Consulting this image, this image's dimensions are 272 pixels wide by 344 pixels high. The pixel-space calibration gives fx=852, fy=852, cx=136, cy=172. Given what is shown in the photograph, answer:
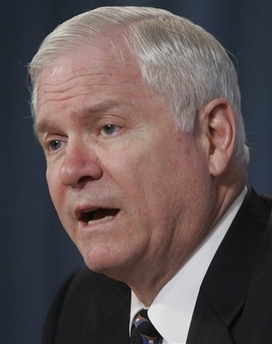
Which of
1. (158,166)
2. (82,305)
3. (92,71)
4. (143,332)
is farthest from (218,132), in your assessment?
(82,305)

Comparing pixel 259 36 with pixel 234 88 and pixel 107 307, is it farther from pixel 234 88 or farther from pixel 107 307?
pixel 107 307

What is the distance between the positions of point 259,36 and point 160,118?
0.82 m

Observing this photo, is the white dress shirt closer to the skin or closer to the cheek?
the skin

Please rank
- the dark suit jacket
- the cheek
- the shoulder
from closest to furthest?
the dark suit jacket
the cheek
the shoulder

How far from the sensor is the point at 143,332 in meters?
1.48

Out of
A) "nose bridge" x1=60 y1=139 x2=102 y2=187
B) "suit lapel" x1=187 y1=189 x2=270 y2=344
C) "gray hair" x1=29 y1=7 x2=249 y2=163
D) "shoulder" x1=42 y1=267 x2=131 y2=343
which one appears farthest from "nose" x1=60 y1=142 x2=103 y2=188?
"shoulder" x1=42 y1=267 x2=131 y2=343

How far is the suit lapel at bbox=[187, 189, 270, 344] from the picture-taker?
1.34m

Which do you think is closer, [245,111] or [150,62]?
[150,62]

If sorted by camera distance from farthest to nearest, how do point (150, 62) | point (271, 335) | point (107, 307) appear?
point (107, 307), point (150, 62), point (271, 335)

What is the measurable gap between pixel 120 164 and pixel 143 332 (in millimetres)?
323

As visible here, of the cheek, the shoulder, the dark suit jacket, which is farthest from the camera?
the shoulder

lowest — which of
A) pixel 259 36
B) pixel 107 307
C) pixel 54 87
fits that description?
pixel 107 307

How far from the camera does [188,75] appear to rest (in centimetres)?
138

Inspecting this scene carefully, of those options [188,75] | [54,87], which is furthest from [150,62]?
[54,87]
